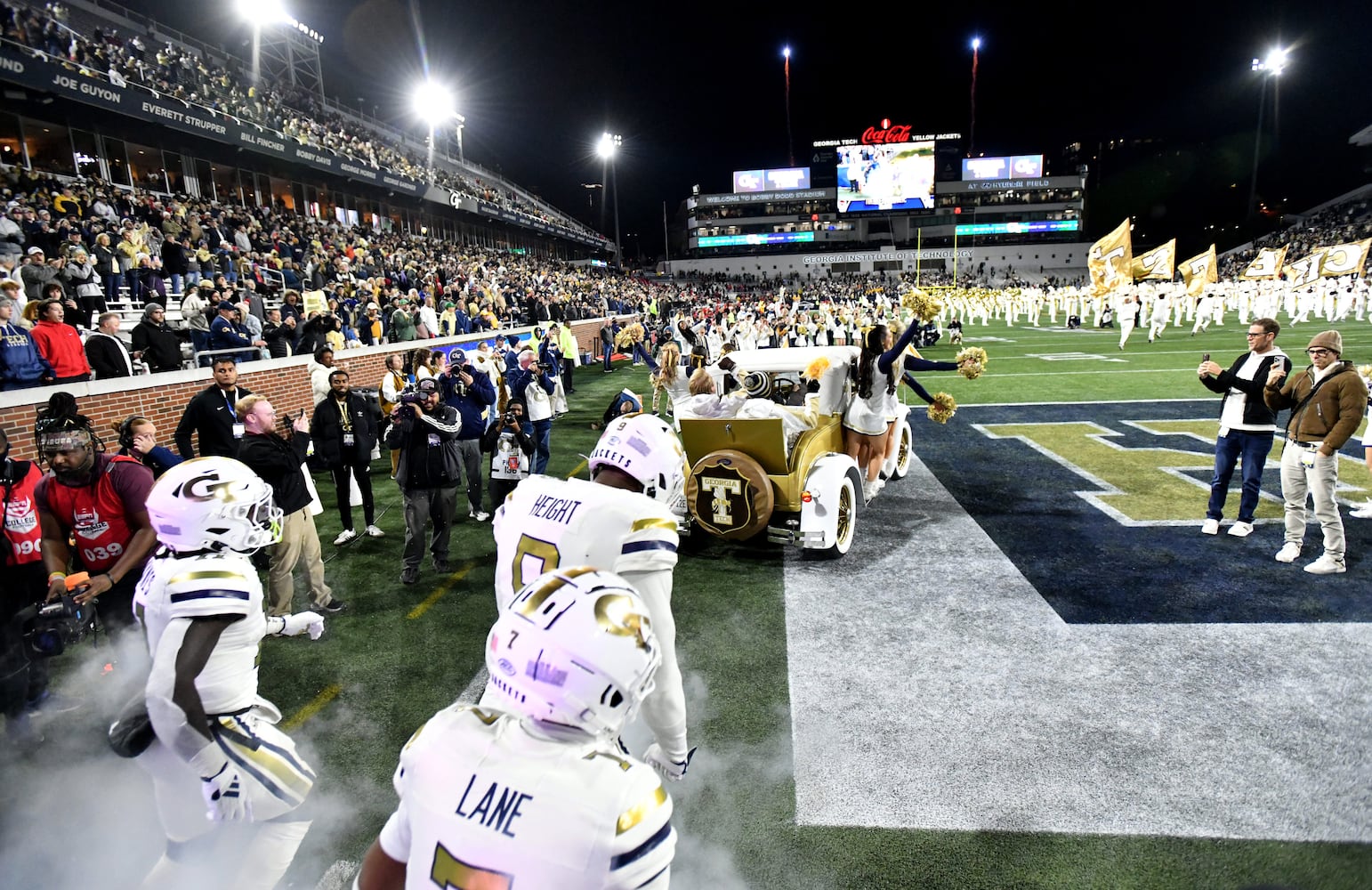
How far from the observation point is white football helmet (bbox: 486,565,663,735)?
145cm

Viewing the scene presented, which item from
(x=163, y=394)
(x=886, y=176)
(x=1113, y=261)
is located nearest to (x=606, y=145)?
(x=886, y=176)

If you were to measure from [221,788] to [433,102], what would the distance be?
5053 cm

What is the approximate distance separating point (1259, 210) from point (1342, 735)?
9059 centimetres

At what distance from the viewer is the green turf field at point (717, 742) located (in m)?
2.98

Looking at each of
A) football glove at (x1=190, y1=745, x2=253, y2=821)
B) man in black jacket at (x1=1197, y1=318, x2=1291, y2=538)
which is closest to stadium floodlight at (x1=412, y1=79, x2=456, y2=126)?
man in black jacket at (x1=1197, y1=318, x2=1291, y2=538)

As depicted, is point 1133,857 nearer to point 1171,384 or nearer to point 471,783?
point 471,783

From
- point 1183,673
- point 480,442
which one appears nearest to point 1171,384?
point 1183,673

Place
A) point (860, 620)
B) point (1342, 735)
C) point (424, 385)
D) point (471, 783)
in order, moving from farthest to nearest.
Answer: point (424, 385) < point (860, 620) < point (1342, 735) < point (471, 783)

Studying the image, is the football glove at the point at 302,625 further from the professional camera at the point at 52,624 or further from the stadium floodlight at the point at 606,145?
the stadium floodlight at the point at 606,145

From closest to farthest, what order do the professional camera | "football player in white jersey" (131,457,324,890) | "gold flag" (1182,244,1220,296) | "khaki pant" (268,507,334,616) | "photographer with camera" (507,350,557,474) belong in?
"football player in white jersey" (131,457,324,890) → the professional camera → "khaki pant" (268,507,334,616) → "photographer with camera" (507,350,557,474) → "gold flag" (1182,244,1220,296)

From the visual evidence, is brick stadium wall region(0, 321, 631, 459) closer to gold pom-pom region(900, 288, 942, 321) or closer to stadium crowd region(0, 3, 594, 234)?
gold pom-pom region(900, 288, 942, 321)

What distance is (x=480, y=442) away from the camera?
25.8ft

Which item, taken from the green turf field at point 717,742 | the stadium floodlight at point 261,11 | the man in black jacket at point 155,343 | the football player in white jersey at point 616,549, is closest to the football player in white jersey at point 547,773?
the football player in white jersey at point 616,549

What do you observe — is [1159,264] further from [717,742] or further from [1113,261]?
[717,742]
